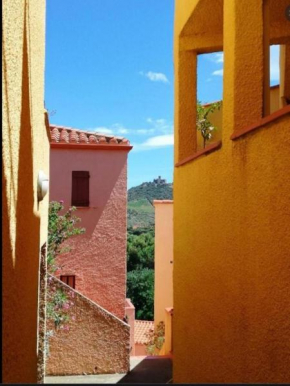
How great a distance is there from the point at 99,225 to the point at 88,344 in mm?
3885

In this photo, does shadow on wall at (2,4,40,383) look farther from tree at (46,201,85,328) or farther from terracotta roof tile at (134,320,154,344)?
terracotta roof tile at (134,320,154,344)

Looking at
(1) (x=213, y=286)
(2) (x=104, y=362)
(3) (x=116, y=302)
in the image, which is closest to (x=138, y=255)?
(3) (x=116, y=302)

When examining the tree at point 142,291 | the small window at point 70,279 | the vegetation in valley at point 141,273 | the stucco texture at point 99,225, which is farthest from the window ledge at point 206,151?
the tree at point 142,291

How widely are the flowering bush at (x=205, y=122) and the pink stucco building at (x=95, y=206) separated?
15.7ft

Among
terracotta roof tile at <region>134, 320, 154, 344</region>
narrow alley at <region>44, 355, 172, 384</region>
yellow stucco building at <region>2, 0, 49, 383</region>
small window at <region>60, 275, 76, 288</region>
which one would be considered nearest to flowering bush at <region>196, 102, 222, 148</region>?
narrow alley at <region>44, 355, 172, 384</region>

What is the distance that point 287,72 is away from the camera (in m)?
8.23

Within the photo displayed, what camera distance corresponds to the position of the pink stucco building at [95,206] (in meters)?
14.2

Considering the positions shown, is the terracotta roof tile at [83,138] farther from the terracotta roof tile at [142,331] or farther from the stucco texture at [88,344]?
the terracotta roof tile at [142,331]

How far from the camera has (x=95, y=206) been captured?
14586 millimetres

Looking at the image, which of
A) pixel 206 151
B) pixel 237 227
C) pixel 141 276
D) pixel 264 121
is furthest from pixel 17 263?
pixel 141 276

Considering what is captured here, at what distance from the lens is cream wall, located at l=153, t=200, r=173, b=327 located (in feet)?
62.9

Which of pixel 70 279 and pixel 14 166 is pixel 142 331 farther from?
pixel 14 166

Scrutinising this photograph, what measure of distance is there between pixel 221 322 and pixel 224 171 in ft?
4.94

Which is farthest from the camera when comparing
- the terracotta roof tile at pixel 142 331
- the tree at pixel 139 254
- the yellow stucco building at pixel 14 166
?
the tree at pixel 139 254
